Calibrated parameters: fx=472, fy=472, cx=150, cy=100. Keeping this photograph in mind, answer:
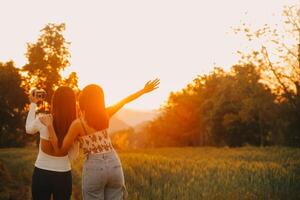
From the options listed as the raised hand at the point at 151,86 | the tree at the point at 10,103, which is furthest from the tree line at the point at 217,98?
the raised hand at the point at 151,86

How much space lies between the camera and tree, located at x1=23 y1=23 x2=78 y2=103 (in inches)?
2119

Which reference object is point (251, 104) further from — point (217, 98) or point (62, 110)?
point (62, 110)

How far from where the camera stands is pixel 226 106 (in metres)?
60.7

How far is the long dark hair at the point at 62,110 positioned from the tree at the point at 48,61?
48879mm

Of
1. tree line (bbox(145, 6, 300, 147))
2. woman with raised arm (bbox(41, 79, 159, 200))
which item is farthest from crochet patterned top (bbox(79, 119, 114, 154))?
tree line (bbox(145, 6, 300, 147))

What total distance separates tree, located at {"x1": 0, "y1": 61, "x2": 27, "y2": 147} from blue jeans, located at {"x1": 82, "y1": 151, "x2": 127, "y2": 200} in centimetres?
5310

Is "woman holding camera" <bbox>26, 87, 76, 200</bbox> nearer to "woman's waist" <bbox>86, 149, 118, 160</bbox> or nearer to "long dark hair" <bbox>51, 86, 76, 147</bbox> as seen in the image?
"long dark hair" <bbox>51, 86, 76, 147</bbox>

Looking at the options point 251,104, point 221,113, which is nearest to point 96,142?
point 251,104

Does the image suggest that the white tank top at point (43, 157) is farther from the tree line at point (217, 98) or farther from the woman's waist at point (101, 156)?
the tree line at point (217, 98)

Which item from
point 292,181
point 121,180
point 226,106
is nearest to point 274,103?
point 226,106

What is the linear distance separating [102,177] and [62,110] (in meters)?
0.84

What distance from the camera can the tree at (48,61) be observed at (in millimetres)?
53812

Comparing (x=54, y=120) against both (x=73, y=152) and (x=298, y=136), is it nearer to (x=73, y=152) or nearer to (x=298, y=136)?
(x=73, y=152)

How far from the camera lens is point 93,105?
4.90 metres
